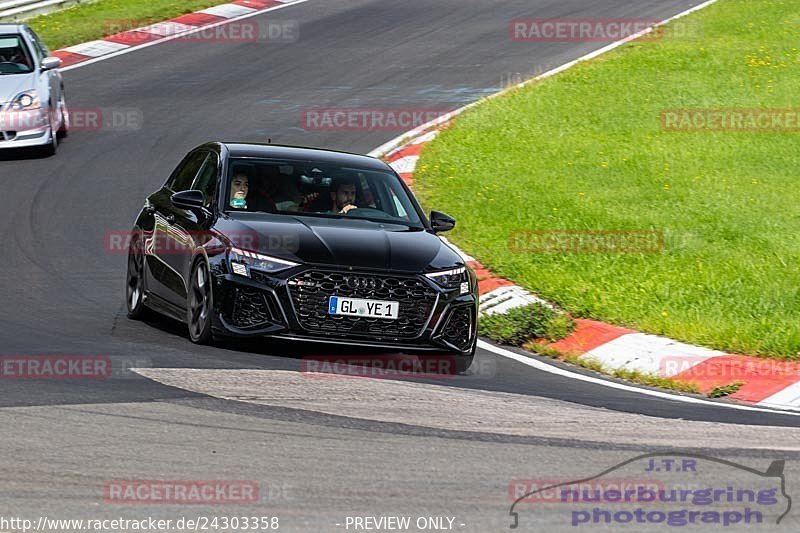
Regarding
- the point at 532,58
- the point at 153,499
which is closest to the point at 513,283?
the point at 153,499

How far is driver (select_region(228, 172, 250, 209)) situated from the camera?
10947 mm

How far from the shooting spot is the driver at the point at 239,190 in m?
10.9

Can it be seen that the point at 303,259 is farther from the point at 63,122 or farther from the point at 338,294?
the point at 63,122

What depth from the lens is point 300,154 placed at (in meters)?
11.5

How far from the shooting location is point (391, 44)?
83.4ft

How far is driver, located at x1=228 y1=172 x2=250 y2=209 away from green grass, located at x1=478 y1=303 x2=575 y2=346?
2.26m

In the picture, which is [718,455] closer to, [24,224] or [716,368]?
[716,368]

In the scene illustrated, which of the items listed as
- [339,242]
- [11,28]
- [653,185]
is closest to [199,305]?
[339,242]

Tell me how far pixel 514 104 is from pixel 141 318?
10.2 metres

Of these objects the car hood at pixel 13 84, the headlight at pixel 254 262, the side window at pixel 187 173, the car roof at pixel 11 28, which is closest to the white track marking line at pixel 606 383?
the headlight at pixel 254 262

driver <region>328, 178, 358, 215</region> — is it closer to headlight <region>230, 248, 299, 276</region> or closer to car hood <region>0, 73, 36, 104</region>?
headlight <region>230, 248, 299, 276</region>

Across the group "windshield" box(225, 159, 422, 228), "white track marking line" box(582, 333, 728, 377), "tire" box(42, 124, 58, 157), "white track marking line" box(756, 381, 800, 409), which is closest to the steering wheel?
"windshield" box(225, 159, 422, 228)

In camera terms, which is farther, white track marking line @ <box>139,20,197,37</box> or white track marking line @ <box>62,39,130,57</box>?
white track marking line @ <box>139,20,197,37</box>

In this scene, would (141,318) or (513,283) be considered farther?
(513,283)
